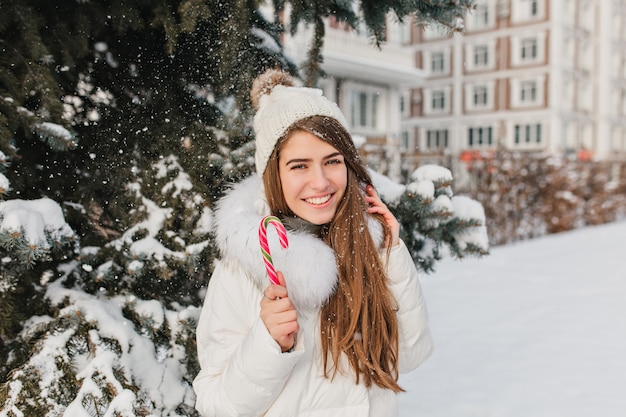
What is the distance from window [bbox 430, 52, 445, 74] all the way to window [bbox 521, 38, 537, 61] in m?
4.98

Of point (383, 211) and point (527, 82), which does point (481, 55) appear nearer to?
Answer: point (527, 82)

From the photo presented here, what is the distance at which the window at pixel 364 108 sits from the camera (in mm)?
19453

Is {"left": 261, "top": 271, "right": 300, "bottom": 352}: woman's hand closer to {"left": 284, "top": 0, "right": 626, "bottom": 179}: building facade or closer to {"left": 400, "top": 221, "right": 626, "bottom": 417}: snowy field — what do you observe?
{"left": 400, "top": 221, "right": 626, "bottom": 417}: snowy field

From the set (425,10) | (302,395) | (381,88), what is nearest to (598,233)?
(381,88)

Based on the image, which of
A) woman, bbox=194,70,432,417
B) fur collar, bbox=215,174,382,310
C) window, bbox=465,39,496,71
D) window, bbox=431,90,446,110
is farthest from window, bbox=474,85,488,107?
fur collar, bbox=215,174,382,310

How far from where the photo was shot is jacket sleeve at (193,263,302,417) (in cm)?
145

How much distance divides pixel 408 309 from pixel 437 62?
→ 3795 centimetres

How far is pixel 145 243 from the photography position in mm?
2154

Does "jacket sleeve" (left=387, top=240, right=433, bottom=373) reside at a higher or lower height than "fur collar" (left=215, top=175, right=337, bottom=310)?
lower

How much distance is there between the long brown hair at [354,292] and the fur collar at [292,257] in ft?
0.18

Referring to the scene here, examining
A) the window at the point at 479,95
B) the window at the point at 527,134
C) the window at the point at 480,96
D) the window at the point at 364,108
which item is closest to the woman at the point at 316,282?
the window at the point at 364,108

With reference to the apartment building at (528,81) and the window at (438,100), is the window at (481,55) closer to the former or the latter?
the apartment building at (528,81)

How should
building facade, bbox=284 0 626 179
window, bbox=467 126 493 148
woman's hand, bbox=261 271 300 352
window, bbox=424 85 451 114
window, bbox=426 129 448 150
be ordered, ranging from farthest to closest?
window, bbox=426 129 448 150, window, bbox=424 85 451 114, window, bbox=467 126 493 148, building facade, bbox=284 0 626 179, woman's hand, bbox=261 271 300 352

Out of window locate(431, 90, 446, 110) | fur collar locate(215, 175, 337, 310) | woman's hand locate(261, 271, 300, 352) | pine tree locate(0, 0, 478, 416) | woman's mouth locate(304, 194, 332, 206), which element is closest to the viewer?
woman's hand locate(261, 271, 300, 352)
